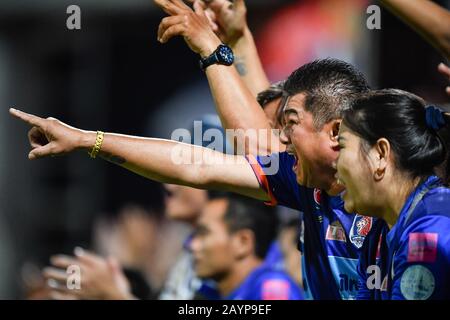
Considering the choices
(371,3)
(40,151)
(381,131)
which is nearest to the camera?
(381,131)

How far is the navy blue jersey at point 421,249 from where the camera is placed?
276 cm

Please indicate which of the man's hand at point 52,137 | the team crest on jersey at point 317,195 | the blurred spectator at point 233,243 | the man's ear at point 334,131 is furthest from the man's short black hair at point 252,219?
the man's hand at point 52,137

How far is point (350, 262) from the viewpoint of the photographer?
11.7ft

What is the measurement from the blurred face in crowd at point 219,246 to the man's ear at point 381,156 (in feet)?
8.03

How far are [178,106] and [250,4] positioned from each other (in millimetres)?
1000

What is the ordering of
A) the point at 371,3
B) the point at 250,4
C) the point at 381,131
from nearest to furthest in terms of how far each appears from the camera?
the point at 381,131, the point at 371,3, the point at 250,4

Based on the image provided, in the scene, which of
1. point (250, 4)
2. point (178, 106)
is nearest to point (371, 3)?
point (250, 4)

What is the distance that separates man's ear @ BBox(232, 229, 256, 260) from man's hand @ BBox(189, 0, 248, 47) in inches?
54.5

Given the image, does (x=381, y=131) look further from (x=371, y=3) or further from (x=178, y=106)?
(x=178, y=106)

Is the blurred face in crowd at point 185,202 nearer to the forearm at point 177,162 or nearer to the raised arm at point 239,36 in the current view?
the raised arm at point 239,36

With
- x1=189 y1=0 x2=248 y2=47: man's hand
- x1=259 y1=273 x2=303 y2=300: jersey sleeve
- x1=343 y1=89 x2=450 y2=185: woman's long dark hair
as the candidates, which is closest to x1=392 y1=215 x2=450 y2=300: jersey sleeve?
x1=343 y1=89 x2=450 y2=185: woman's long dark hair

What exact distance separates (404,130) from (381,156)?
11 centimetres

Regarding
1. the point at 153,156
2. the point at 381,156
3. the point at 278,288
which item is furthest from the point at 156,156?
the point at 278,288
